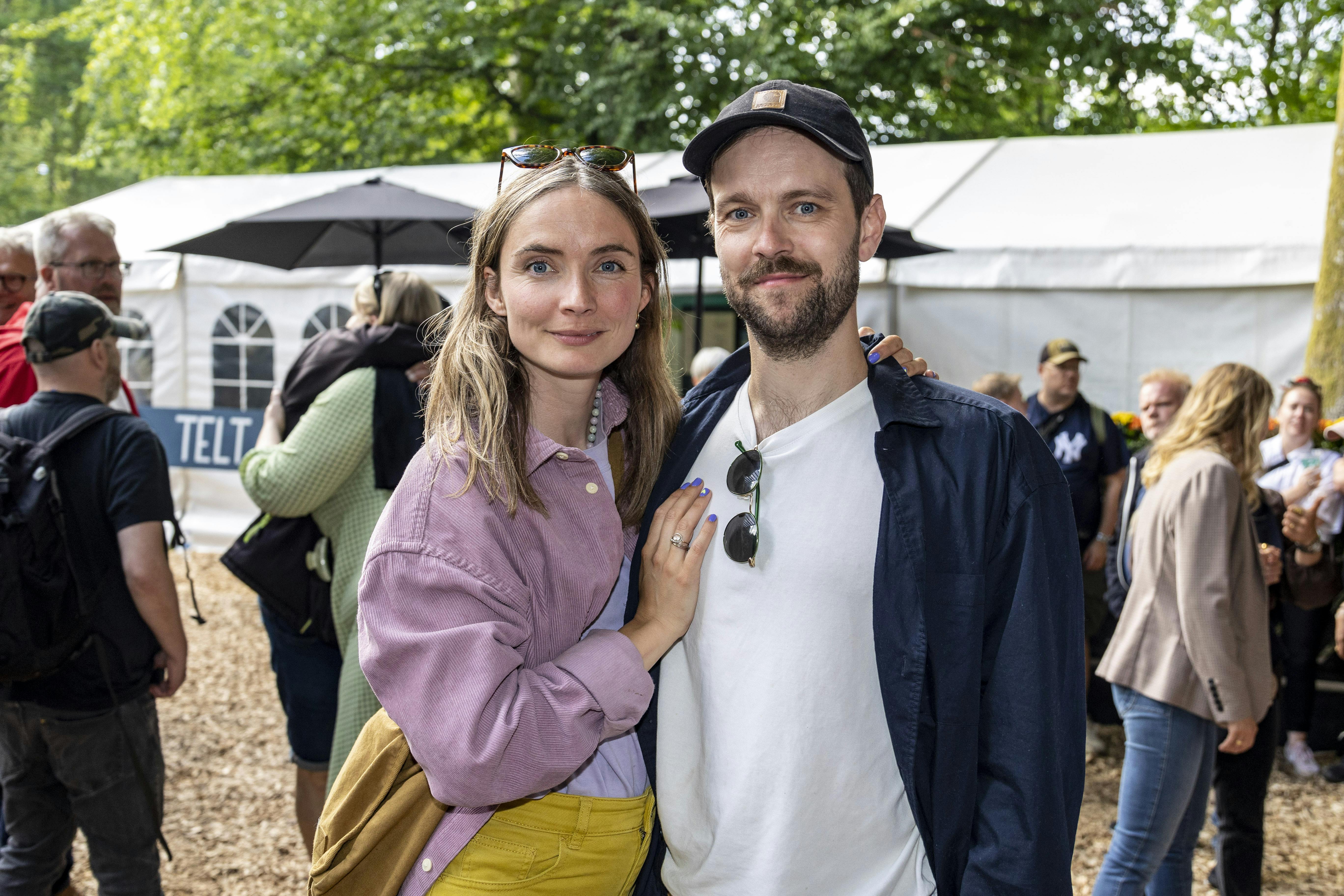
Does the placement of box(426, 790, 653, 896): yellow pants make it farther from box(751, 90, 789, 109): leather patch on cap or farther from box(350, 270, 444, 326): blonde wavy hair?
box(350, 270, 444, 326): blonde wavy hair

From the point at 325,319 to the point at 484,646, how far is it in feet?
29.8

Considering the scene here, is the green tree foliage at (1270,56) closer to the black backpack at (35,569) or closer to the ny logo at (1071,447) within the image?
the ny logo at (1071,447)

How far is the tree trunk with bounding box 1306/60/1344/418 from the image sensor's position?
261 inches

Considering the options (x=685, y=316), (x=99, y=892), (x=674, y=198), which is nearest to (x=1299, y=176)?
(x=674, y=198)

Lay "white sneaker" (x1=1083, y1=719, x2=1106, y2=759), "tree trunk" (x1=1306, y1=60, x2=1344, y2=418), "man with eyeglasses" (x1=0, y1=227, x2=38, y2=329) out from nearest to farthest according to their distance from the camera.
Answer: "man with eyeglasses" (x1=0, y1=227, x2=38, y2=329)
"white sneaker" (x1=1083, y1=719, x2=1106, y2=759)
"tree trunk" (x1=1306, y1=60, x2=1344, y2=418)

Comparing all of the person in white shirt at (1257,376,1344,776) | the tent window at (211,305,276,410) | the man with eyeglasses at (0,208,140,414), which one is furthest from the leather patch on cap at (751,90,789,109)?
the tent window at (211,305,276,410)

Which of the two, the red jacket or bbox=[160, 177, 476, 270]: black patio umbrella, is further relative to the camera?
bbox=[160, 177, 476, 270]: black patio umbrella

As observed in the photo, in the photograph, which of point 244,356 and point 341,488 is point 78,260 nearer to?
point 341,488

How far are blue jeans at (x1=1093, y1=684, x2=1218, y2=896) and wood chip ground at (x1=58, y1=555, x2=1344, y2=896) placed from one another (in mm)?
1120

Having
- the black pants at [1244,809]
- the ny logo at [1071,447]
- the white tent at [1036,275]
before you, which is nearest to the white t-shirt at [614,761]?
the black pants at [1244,809]

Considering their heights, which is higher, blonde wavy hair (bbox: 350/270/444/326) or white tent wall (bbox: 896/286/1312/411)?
white tent wall (bbox: 896/286/1312/411)

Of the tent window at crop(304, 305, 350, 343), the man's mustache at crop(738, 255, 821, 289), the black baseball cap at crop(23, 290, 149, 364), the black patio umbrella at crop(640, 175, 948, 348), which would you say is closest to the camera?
the man's mustache at crop(738, 255, 821, 289)

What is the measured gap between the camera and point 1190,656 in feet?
10.2

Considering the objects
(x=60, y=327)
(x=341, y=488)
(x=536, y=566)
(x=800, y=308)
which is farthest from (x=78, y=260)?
(x=800, y=308)
